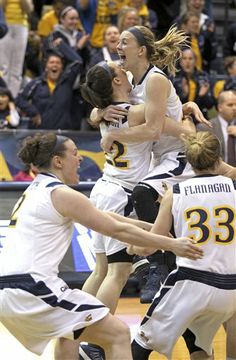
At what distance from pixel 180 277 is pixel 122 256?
90 cm

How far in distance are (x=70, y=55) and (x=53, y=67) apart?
1.41ft

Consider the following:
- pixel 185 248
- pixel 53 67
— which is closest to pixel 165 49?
pixel 185 248

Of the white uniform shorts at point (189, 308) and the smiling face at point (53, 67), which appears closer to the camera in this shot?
the white uniform shorts at point (189, 308)

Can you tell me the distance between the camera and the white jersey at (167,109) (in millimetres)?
6535

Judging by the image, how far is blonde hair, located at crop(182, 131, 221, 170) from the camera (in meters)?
5.64

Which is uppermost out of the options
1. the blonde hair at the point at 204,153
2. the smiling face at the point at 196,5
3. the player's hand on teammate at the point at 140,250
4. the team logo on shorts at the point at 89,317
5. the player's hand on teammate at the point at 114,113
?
the blonde hair at the point at 204,153

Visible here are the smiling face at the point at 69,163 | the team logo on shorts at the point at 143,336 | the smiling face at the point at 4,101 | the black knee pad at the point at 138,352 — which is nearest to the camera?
the smiling face at the point at 69,163

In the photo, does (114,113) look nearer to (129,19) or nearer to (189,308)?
(189,308)

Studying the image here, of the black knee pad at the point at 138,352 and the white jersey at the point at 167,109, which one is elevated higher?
the white jersey at the point at 167,109

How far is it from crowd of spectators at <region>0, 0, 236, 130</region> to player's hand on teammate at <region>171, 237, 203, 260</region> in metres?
6.26

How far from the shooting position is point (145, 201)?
6.45 m

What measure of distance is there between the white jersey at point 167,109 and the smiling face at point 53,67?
5.29 metres

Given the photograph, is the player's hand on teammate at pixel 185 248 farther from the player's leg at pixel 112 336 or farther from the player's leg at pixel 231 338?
the player's leg at pixel 231 338

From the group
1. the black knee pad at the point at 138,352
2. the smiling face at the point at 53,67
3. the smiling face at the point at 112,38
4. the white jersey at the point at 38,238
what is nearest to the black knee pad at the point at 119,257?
the black knee pad at the point at 138,352
